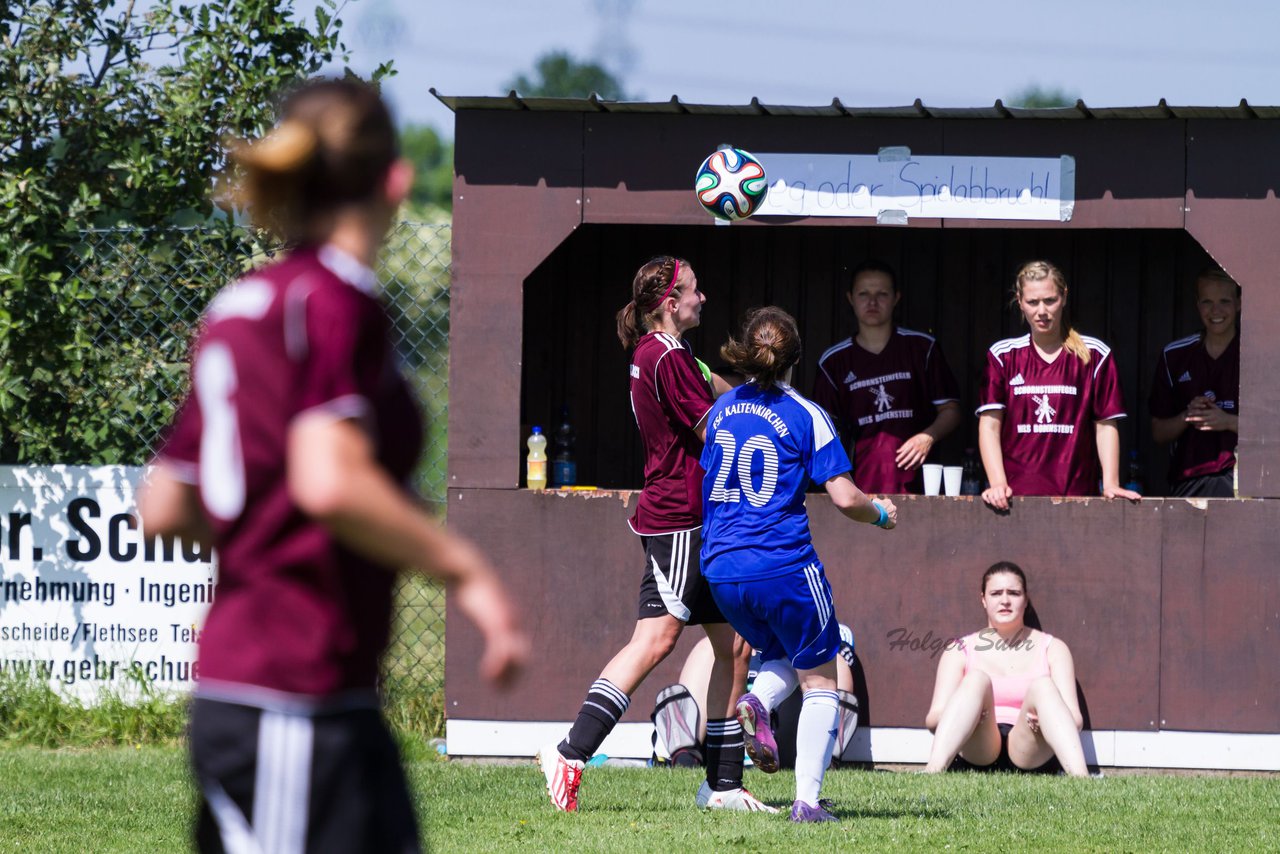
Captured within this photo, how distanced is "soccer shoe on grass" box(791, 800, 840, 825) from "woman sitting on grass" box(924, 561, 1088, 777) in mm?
1900

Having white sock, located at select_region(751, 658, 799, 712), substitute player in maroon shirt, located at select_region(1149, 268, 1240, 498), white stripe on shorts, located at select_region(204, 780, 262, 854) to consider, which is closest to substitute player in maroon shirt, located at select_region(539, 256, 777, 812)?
white sock, located at select_region(751, 658, 799, 712)

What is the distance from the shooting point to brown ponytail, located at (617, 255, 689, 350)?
642 centimetres

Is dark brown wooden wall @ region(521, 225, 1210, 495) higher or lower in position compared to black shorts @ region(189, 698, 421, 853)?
higher

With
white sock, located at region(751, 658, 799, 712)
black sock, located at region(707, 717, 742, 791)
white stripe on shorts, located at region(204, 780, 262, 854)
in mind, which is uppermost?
white stripe on shorts, located at region(204, 780, 262, 854)

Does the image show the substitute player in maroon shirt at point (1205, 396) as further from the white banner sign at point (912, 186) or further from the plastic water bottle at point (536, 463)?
the plastic water bottle at point (536, 463)

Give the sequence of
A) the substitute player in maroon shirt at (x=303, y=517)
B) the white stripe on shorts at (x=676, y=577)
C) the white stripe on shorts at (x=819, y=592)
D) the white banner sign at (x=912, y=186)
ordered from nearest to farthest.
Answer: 1. the substitute player in maroon shirt at (x=303, y=517)
2. the white stripe on shorts at (x=819, y=592)
3. the white stripe on shorts at (x=676, y=577)
4. the white banner sign at (x=912, y=186)

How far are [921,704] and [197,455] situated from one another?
614cm

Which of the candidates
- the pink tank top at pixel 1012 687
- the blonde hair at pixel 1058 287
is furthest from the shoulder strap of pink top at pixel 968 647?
the blonde hair at pixel 1058 287

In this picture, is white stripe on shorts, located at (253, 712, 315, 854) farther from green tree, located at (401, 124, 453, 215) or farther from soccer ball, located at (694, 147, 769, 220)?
green tree, located at (401, 124, 453, 215)

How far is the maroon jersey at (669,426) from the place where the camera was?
6.34 meters

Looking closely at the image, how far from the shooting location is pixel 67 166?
363 inches

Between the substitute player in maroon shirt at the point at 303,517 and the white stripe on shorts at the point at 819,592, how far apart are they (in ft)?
11.5

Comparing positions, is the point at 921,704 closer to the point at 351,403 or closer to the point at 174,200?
the point at 174,200

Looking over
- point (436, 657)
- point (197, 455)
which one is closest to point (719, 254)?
point (436, 657)
